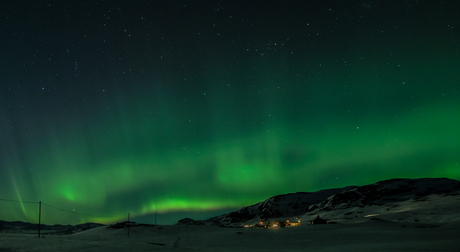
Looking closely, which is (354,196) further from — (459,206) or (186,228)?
(186,228)

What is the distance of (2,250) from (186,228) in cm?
4611

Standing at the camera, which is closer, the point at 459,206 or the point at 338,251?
the point at 338,251

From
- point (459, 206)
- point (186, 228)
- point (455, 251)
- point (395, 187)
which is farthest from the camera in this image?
point (395, 187)

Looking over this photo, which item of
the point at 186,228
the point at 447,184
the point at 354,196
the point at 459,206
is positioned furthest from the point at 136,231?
the point at 447,184

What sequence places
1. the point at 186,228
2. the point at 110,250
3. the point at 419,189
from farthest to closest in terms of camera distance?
the point at 419,189 → the point at 186,228 → the point at 110,250

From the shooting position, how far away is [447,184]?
17138 cm

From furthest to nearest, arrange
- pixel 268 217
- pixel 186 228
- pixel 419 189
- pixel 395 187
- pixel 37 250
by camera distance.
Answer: pixel 268 217
pixel 395 187
pixel 419 189
pixel 186 228
pixel 37 250

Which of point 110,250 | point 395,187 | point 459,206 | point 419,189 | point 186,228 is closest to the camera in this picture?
point 110,250

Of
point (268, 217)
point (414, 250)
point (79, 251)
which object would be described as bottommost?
point (268, 217)

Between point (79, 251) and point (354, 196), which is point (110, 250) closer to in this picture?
point (79, 251)

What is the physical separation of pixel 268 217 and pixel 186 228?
15514cm

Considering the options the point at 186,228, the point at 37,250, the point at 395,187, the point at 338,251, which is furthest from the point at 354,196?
the point at 37,250

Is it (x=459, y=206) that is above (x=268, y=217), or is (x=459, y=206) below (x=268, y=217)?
above

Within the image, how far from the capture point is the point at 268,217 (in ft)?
653
